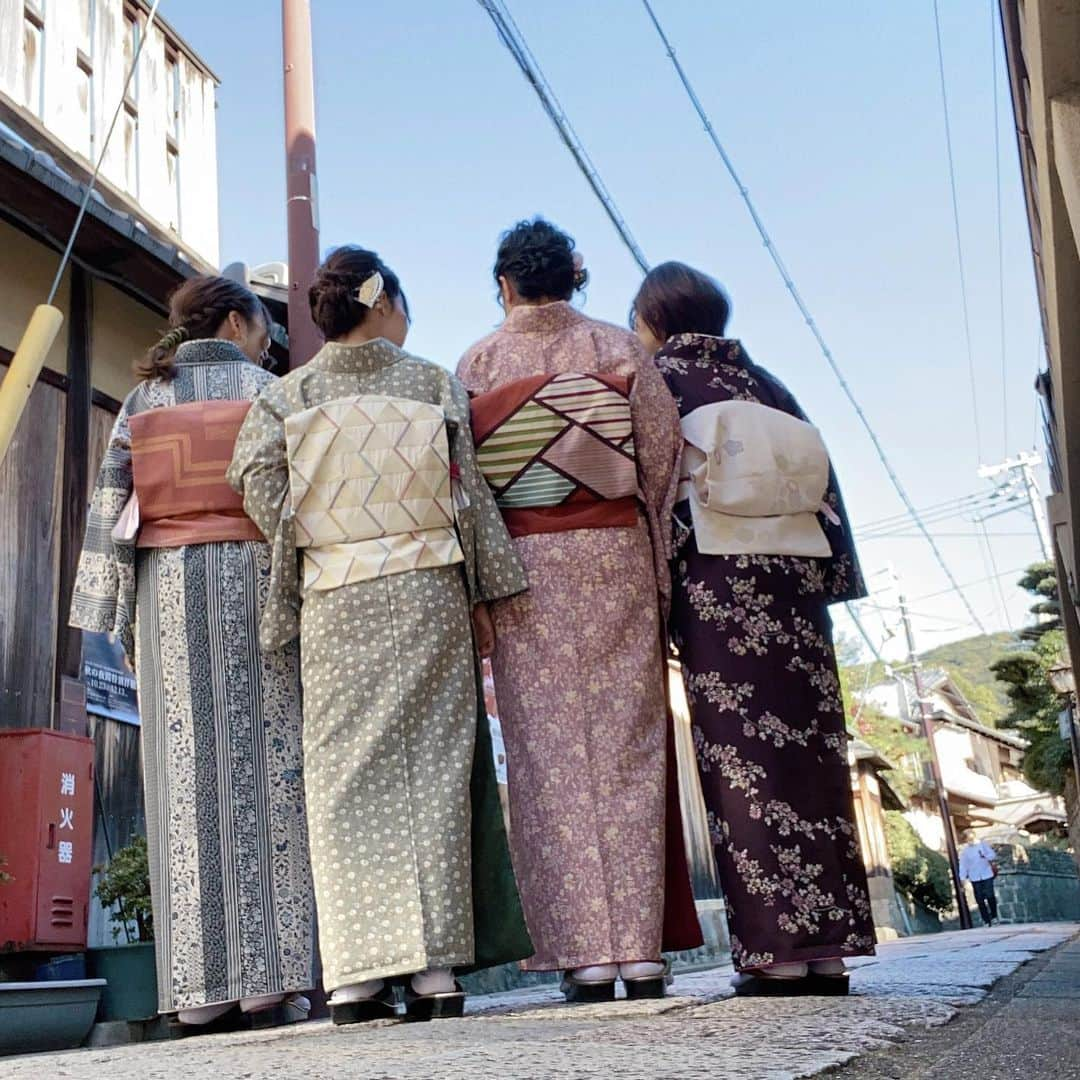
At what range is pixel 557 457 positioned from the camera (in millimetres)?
3520

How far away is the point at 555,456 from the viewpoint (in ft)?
11.5

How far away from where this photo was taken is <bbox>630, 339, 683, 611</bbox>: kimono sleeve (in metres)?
3.61

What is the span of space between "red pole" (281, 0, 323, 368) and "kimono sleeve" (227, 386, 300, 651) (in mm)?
2038

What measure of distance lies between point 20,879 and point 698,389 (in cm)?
320

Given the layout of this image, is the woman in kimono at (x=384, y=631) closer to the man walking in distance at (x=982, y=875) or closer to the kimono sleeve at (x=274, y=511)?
the kimono sleeve at (x=274, y=511)

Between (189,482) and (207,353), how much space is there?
1.64 ft

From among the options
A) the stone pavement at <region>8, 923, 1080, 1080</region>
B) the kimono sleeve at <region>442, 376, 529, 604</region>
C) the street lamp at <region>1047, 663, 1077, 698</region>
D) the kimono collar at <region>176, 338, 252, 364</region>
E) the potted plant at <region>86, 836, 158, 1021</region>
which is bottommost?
the stone pavement at <region>8, 923, 1080, 1080</region>

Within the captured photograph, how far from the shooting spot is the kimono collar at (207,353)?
12.8 ft

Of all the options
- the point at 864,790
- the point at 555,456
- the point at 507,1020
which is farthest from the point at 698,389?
the point at 864,790

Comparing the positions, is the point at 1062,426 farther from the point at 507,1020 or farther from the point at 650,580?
the point at 507,1020

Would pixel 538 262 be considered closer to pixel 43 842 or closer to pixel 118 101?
pixel 43 842

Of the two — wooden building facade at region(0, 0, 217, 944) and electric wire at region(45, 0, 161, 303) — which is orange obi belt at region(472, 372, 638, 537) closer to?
electric wire at region(45, 0, 161, 303)

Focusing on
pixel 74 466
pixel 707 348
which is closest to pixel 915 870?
pixel 74 466

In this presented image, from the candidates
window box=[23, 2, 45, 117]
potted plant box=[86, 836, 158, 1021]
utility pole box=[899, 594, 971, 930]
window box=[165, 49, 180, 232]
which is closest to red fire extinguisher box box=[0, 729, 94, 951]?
potted plant box=[86, 836, 158, 1021]
